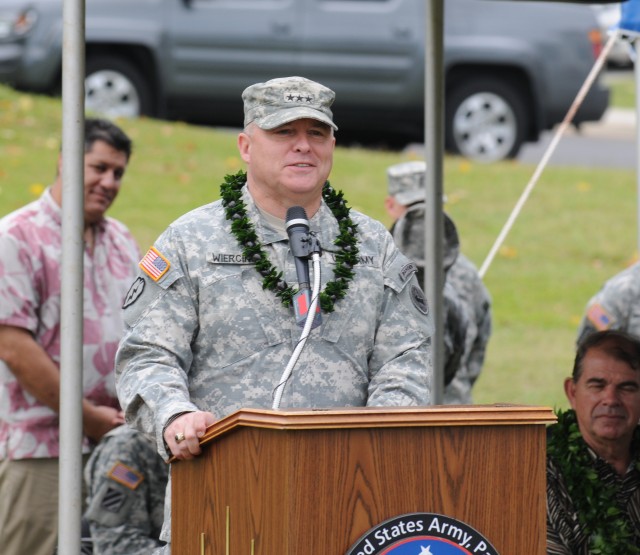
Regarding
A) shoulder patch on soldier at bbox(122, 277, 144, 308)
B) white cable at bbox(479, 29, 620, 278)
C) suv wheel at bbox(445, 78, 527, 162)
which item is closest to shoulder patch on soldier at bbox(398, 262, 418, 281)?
shoulder patch on soldier at bbox(122, 277, 144, 308)

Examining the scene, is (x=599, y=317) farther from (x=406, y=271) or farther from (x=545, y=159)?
(x=406, y=271)

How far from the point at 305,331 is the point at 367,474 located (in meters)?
0.43

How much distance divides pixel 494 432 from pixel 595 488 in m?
1.83

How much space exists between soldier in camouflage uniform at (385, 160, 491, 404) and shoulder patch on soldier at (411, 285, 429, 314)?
2.05 m

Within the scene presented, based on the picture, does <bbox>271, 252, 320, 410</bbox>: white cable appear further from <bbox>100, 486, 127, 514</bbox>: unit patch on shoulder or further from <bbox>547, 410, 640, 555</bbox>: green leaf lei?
<bbox>100, 486, 127, 514</bbox>: unit patch on shoulder

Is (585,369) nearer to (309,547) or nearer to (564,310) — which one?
(309,547)

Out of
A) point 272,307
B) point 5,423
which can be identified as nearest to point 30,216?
point 5,423

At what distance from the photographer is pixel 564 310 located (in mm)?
11633

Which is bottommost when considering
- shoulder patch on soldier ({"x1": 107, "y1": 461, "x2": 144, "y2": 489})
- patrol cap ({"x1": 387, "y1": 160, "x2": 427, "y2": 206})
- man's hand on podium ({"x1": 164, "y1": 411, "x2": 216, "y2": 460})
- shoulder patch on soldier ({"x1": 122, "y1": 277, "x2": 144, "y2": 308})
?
man's hand on podium ({"x1": 164, "y1": 411, "x2": 216, "y2": 460})

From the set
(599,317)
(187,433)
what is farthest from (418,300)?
(599,317)

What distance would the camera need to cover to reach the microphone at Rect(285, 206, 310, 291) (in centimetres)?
349

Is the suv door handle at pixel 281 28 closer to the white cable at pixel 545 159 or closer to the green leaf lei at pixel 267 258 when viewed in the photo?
the white cable at pixel 545 159

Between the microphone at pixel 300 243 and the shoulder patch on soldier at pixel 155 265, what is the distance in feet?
1.09

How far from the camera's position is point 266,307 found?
3.73 meters
